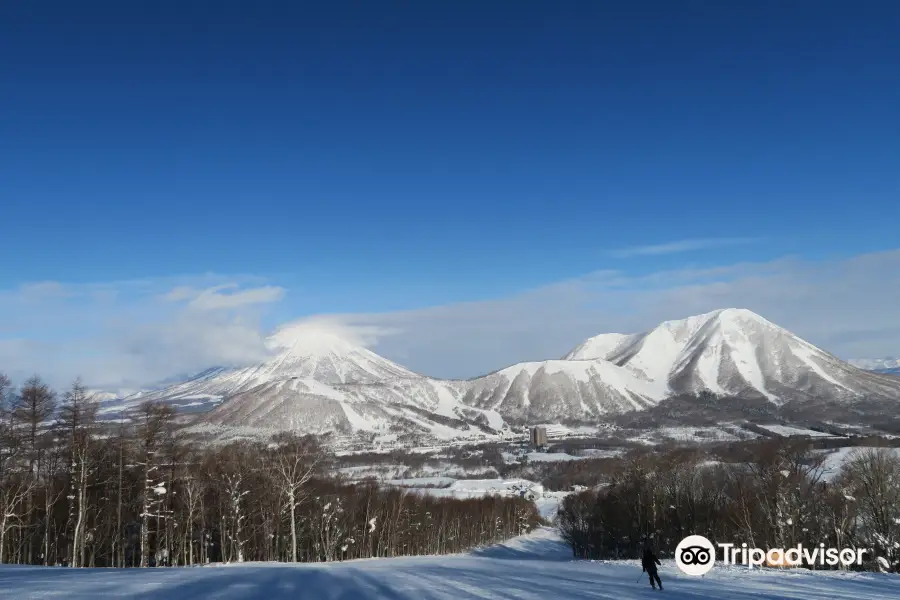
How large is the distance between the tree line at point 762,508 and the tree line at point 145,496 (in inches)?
1175

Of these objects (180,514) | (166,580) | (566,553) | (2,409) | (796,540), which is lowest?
(566,553)

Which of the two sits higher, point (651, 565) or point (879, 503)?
point (651, 565)

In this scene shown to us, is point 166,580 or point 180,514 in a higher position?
point 166,580

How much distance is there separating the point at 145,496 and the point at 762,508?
51659 mm

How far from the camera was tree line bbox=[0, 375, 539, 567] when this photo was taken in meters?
42.0

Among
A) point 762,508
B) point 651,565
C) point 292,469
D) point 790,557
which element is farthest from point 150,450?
point 762,508

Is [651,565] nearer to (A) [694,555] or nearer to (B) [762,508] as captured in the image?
(A) [694,555]

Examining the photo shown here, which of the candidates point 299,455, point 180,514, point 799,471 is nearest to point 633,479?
point 799,471

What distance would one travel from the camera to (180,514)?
55250mm

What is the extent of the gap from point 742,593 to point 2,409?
42.2m

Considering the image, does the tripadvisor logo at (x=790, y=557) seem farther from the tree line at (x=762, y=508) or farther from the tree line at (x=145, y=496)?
the tree line at (x=145, y=496)

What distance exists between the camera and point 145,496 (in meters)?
43.6

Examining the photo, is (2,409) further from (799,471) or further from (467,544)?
(467,544)

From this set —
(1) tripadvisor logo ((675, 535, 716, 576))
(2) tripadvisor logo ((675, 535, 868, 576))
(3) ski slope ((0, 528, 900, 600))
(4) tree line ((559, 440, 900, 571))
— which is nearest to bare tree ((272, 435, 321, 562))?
(3) ski slope ((0, 528, 900, 600))
